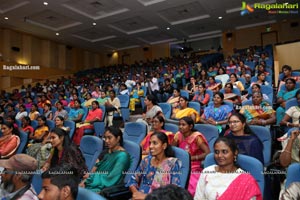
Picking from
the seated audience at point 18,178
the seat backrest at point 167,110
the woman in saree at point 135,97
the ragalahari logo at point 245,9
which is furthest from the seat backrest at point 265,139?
the ragalahari logo at point 245,9

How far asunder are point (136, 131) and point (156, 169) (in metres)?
1.29

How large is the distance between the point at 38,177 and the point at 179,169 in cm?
102

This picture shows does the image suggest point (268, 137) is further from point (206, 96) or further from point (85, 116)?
point (85, 116)

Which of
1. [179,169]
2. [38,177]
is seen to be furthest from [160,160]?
[38,177]

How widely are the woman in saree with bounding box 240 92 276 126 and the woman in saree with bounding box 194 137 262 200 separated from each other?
1.73m

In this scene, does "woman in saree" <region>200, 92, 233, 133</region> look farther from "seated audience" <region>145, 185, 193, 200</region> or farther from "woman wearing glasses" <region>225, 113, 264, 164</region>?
"seated audience" <region>145, 185, 193, 200</region>

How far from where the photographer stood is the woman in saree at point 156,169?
1.74 metres

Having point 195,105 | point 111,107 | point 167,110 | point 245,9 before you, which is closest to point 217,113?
point 195,105

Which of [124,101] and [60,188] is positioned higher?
[124,101]

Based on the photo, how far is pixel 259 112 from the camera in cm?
328

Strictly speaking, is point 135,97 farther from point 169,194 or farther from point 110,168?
point 169,194

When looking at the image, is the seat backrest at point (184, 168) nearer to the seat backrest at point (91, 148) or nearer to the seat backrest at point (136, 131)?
the seat backrest at point (91, 148)

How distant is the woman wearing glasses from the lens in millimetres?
2070

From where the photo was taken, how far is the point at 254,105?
3414mm
